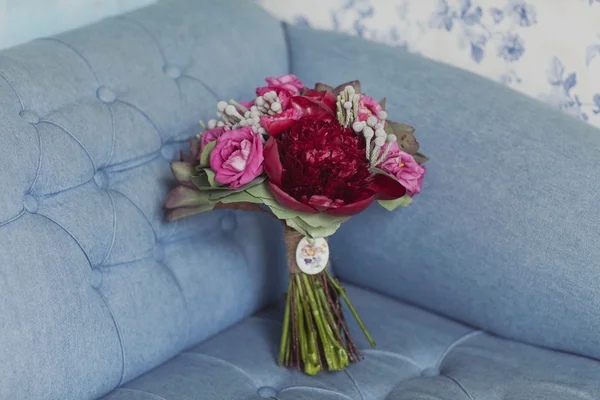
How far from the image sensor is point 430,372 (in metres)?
1.33

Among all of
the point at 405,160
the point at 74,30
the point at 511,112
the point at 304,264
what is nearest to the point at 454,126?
the point at 511,112

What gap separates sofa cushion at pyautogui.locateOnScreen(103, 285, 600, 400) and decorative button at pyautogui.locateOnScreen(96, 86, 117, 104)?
458 millimetres

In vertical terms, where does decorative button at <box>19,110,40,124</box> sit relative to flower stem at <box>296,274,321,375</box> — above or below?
above

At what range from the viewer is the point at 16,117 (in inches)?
44.9

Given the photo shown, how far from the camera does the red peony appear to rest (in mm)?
1075

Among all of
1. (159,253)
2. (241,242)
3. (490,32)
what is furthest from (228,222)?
(490,32)

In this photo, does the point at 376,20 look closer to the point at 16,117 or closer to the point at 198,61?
the point at 198,61

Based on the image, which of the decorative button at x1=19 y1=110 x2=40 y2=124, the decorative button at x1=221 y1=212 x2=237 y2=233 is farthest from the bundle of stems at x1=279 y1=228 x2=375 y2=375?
the decorative button at x1=19 y1=110 x2=40 y2=124

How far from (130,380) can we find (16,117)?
46cm

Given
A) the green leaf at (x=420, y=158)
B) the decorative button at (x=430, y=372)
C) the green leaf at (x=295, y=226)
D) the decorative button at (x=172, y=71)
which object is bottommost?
the decorative button at (x=430, y=372)

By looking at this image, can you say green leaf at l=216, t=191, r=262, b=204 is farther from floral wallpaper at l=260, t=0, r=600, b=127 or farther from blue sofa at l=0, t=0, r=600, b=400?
floral wallpaper at l=260, t=0, r=600, b=127

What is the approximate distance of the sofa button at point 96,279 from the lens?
1194mm

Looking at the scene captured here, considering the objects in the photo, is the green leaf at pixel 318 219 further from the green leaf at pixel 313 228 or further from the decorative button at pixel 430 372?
the decorative button at pixel 430 372

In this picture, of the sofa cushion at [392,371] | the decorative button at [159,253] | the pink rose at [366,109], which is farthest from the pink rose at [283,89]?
the sofa cushion at [392,371]
